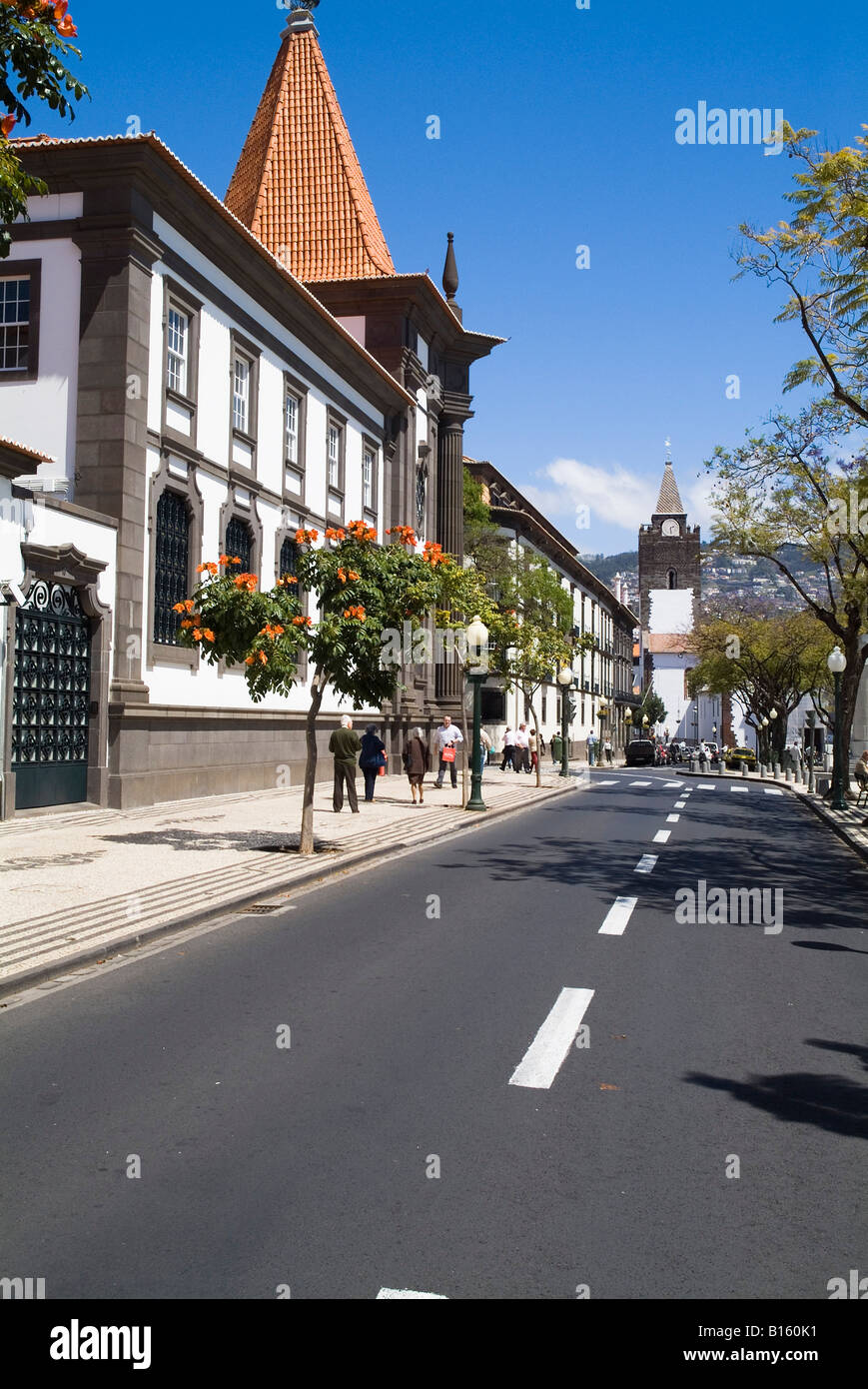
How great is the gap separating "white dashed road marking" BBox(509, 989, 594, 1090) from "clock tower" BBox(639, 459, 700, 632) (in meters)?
163

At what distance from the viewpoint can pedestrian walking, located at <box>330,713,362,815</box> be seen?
21.0 meters

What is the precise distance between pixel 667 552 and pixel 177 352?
151 m

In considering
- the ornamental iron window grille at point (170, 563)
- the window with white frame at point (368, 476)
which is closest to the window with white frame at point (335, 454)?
the window with white frame at point (368, 476)

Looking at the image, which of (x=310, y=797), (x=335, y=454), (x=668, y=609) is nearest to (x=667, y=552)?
(x=668, y=609)

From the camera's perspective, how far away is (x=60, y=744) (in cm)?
1856

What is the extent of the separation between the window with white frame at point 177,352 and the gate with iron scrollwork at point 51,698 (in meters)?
5.45

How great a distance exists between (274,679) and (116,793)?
6.28 metres

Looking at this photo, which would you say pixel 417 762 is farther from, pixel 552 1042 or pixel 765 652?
pixel 765 652

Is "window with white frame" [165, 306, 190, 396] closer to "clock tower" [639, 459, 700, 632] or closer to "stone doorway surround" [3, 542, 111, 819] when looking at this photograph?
"stone doorway surround" [3, 542, 111, 819]

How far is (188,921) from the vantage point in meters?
10.2

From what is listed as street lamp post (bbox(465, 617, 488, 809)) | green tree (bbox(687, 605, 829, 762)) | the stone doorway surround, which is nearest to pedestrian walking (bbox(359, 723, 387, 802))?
street lamp post (bbox(465, 617, 488, 809))

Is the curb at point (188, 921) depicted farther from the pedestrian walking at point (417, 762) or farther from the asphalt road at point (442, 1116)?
the pedestrian walking at point (417, 762)
